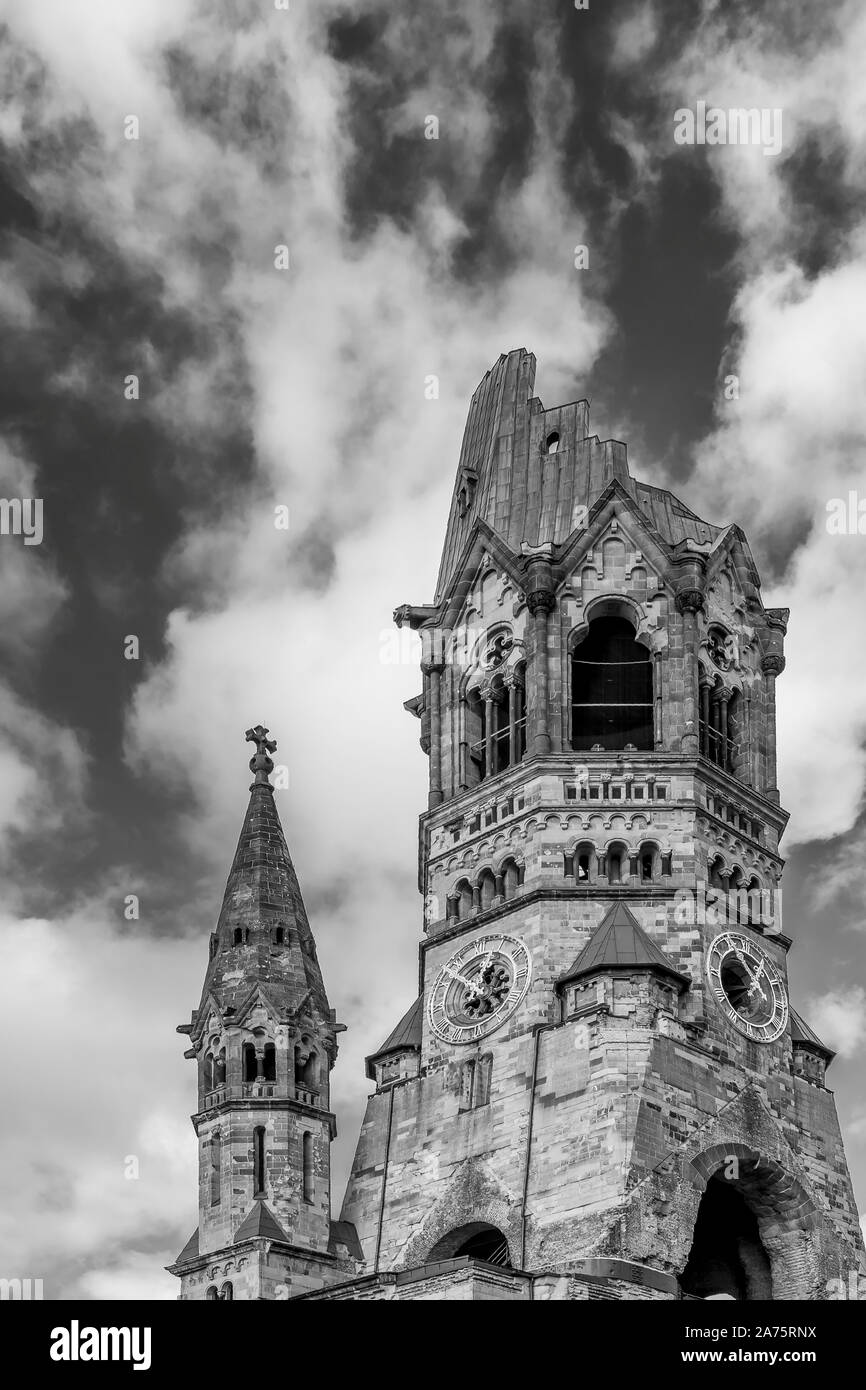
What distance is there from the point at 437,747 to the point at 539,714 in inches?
166

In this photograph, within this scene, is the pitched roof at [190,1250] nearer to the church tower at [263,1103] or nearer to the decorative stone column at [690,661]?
the church tower at [263,1103]

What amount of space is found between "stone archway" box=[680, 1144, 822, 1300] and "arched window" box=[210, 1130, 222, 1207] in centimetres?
1219

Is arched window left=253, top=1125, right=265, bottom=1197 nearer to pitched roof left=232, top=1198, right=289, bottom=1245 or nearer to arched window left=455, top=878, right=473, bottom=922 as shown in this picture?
pitched roof left=232, top=1198, right=289, bottom=1245

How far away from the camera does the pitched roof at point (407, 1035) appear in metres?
74.7

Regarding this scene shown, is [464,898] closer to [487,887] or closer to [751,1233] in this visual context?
[487,887]

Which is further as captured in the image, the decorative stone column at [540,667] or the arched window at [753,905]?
the decorative stone column at [540,667]

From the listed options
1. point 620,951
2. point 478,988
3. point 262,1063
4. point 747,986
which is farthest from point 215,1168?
point 747,986

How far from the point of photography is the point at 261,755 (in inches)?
3086

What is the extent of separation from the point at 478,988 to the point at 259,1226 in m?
9.11

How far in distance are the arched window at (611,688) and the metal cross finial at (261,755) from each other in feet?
28.8

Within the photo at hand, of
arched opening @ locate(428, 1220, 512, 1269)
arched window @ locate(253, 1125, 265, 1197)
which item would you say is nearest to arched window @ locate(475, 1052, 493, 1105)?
arched opening @ locate(428, 1220, 512, 1269)

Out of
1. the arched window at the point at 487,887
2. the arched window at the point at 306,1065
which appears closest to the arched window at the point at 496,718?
the arched window at the point at 487,887
